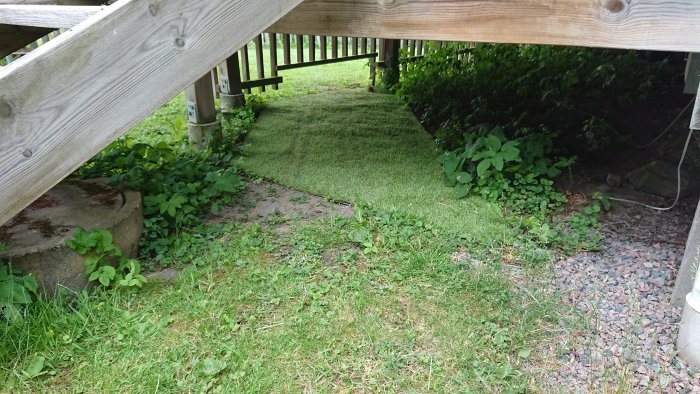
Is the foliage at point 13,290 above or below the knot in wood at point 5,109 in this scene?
below

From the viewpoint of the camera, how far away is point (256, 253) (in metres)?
2.77

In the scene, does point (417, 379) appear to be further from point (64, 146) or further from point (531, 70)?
point (531, 70)

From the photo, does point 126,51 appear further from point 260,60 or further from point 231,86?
point 260,60

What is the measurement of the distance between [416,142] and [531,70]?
2.20 metres

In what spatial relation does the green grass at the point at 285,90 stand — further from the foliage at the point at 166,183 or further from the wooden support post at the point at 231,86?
the foliage at the point at 166,183

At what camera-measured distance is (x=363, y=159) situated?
13.9 feet

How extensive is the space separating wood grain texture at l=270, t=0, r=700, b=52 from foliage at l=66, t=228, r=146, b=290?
1.76 metres

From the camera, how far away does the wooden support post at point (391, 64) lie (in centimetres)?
707

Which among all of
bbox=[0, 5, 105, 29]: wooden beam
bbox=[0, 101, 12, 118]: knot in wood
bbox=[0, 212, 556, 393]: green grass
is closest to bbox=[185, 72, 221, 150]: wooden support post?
bbox=[0, 212, 556, 393]: green grass

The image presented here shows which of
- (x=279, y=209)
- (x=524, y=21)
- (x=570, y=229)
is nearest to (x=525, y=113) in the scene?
(x=570, y=229)

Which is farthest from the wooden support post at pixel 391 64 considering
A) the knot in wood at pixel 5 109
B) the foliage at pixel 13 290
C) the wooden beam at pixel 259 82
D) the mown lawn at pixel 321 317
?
the knot in wood at pixel 5 109

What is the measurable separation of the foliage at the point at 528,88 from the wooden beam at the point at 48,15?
10.7 ft

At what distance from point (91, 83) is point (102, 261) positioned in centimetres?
118

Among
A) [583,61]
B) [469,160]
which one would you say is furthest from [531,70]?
[469,160]
